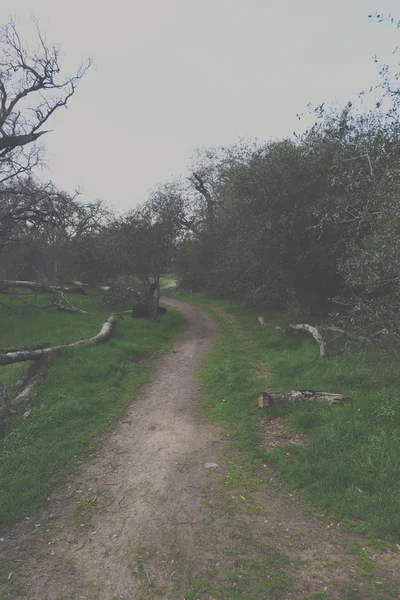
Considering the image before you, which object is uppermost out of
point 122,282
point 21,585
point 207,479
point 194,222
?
point 194,222

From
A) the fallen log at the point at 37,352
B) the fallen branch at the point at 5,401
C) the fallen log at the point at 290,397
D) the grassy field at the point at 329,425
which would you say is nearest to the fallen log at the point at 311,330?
the grassy field at the point at 329,425

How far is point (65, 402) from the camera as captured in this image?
32.0ft

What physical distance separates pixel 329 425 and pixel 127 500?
15.4ft

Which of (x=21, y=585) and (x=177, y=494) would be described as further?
(x=177, y=494)

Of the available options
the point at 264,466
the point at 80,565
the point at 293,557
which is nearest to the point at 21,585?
the point at 80,565

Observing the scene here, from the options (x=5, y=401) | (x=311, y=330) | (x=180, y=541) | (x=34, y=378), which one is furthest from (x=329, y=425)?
(x=34, y=378)

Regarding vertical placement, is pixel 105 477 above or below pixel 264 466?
below

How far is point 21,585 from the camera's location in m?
4.58

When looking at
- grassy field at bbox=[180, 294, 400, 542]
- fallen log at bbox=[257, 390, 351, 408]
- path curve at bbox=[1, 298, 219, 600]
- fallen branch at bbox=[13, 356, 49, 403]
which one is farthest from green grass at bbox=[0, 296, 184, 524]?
fallen log at bbox=[257, 390, 351, 408]

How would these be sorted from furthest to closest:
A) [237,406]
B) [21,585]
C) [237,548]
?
[237,406] < [237,548] < [21,585]

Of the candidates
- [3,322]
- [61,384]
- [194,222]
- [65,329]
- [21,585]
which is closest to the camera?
[21,585]

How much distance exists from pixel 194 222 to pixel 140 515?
31562mm

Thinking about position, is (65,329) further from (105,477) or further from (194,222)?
(194,222)

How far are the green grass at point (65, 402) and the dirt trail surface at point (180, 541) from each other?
618 millimetres
